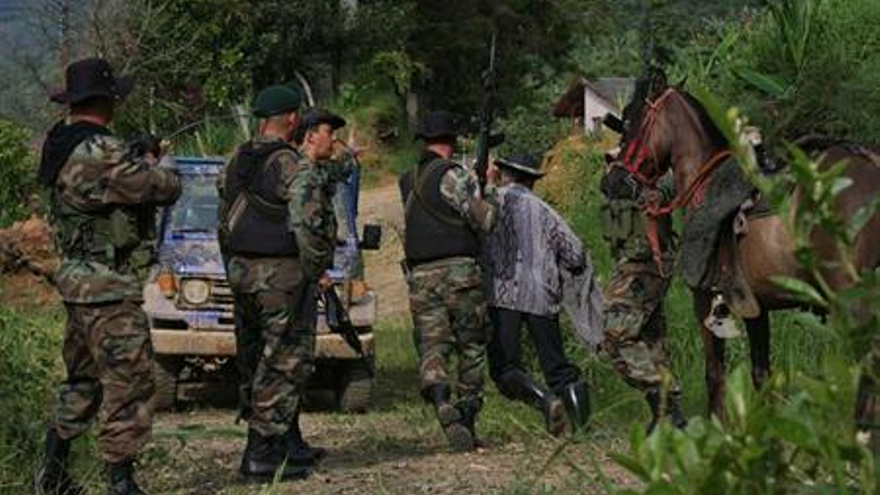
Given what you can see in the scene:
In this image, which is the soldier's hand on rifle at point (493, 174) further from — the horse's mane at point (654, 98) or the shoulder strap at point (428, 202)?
the horse's mane at point (654, 98)

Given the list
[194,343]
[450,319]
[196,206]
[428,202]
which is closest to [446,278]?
[450,319]

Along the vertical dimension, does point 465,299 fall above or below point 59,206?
below

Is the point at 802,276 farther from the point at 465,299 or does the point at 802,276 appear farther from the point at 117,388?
the point at 117,388

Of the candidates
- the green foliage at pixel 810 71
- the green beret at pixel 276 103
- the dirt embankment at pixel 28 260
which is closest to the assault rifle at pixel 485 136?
the green beret at pixel 276 103

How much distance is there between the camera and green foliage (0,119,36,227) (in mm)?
21062

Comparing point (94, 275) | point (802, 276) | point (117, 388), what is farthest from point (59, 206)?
point (802, 276)

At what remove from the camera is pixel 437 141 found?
845cm

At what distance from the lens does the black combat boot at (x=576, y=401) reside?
8.73 meters

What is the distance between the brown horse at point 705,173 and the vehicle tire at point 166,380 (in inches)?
143

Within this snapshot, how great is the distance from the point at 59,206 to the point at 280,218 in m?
1.20

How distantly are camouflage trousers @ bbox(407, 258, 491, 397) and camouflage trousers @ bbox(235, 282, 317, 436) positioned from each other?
3.63ft

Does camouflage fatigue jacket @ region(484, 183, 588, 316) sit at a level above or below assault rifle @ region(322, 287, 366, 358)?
above

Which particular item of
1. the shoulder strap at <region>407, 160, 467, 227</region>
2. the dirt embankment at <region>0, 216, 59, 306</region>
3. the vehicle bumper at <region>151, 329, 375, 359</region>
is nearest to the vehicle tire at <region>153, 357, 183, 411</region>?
the vehicle bumper at <region>151, 329, 375, 359</region>

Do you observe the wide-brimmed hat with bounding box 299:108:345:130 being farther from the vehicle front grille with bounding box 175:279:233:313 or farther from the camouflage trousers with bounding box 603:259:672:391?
the vehicle front grille with bounding box 175:279:233:313
